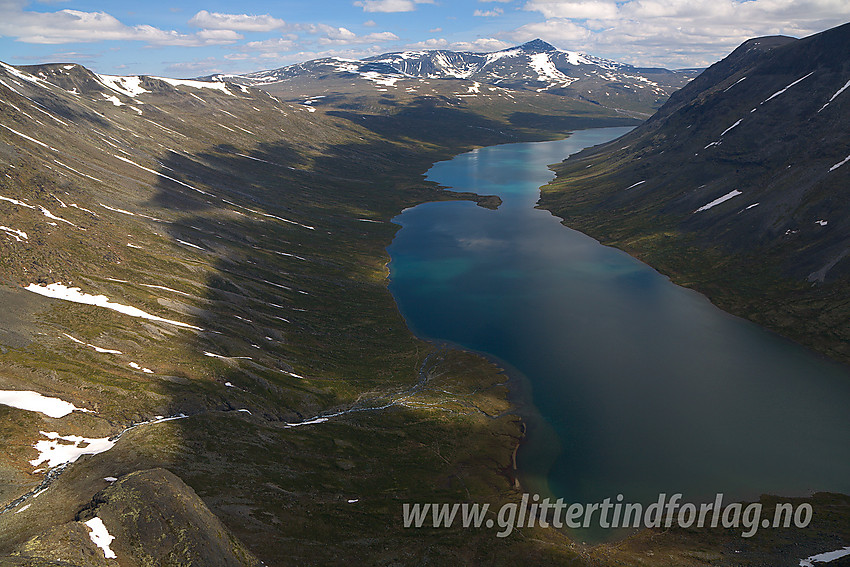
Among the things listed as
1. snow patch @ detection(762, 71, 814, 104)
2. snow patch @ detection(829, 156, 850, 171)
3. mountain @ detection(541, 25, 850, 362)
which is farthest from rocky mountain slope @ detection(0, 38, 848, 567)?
snow patch @ detection(762, 71, 814, 104)

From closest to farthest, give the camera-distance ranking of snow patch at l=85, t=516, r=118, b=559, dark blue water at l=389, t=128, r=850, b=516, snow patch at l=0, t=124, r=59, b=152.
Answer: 1. snow patch at l=85, t=516, r=118, b=559
2. dark blue water at l=389, t=128, r=850, b=516
3. snow patch at l=0, t=124, r=59, b=152

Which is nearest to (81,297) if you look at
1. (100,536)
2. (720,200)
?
(100,536)

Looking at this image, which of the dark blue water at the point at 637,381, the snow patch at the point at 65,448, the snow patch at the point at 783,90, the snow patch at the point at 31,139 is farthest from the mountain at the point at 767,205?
the snow patch at the point at 31,139

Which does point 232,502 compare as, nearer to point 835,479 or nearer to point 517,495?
point 517,495

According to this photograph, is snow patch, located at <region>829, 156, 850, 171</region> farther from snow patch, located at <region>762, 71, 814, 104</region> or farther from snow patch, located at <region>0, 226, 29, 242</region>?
snow patch, located at <region>0, 226, 29, 242</region>

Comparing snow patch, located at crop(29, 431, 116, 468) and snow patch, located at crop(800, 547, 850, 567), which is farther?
snow patch, located at crop(29, 431, 116, 468)

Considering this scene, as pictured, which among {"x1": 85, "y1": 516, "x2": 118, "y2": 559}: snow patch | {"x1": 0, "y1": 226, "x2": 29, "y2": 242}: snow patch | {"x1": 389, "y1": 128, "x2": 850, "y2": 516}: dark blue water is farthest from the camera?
{"x1": 0, "y1": 226, "x2": 29, "y2": 242}: snow patch

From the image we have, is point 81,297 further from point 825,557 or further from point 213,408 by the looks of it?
point 825,557
